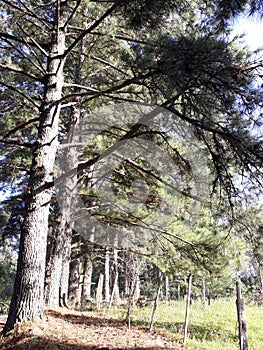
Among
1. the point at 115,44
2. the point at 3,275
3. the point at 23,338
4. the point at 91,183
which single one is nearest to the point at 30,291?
the point at 23,338

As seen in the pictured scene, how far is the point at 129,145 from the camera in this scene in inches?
256

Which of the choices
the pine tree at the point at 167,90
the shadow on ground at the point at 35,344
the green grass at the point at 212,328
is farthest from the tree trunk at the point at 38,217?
the green grass at the point at 212,328

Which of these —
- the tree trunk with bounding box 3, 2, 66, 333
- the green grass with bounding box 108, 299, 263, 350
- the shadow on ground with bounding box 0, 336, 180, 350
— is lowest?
the green grass with bounding box 108, 299, 263, 350

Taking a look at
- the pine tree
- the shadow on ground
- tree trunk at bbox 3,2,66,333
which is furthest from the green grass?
the pine tree

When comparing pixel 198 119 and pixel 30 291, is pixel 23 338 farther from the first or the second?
pixel 198 119

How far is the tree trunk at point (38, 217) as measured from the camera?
4.29m

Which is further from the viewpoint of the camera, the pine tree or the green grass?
the green grass

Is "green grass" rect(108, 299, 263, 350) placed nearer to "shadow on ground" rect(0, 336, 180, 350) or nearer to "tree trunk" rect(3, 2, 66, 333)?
"shadow on ground" rect(0, 336, 180, 350)

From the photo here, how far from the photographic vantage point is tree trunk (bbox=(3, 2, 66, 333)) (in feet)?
14.1

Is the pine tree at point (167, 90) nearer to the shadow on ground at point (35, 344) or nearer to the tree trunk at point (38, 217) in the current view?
the tree trunk at point (38, 217)

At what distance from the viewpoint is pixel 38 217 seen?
4676mm

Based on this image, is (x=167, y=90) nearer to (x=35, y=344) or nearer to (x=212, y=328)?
(x=35, y=344)

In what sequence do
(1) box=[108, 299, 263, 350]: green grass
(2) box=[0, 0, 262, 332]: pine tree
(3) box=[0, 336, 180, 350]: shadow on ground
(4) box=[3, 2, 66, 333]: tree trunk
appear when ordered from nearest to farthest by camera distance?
(2) box=[0, 0, 262, 332]: pine tree → (3) box=[0, 336, 180, 350]: shadow on ground → (4) box=[3, 2, 66, 333]: tree trunk → (1) box=[108, 299, 263, 350]: green grass

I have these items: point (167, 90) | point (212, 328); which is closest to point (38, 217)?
point (167, 90)
